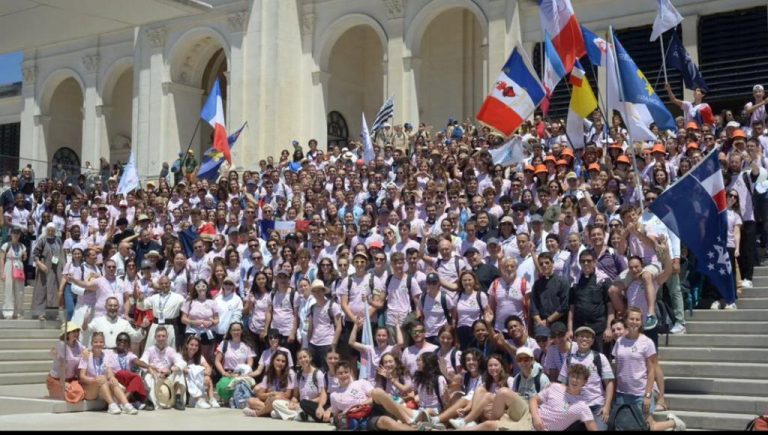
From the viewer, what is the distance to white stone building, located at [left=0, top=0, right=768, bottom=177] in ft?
84.7

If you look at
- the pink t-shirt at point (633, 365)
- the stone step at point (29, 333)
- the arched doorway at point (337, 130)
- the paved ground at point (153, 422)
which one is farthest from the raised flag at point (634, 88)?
the arched doorway at point (337, 130)

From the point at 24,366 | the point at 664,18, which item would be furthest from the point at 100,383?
the point at 664,18

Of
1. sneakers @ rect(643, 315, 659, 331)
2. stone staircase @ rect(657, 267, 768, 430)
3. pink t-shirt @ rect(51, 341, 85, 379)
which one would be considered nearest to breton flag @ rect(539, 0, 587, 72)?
stone staircase @ rect(657, 267, 768, 430)

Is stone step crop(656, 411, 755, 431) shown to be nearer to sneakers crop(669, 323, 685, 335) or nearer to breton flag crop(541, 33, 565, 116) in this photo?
sneakers crop(669, 323, 685, 335)

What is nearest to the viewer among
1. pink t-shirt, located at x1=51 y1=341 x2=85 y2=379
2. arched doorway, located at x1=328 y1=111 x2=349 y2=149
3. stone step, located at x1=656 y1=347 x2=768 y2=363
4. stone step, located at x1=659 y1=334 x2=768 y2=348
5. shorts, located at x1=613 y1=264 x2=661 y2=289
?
shorts, located at x1=613 y1=264 x2=661 y2=289

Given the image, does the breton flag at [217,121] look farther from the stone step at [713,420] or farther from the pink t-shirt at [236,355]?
the stone step at [713,420]

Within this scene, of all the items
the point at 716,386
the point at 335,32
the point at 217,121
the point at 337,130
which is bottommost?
the point at 716,386

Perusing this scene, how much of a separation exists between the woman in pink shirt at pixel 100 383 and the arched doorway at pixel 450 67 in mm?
19171

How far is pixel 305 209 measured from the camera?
1781 cm

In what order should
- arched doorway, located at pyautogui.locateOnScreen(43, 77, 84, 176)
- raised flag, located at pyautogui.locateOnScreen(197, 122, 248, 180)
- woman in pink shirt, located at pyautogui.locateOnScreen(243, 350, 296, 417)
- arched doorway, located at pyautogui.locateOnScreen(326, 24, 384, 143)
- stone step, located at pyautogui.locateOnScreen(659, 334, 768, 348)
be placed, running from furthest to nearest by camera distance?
1. arched doorway, located at pyautogui.locateOnScreen(43, 77, 84, 176)
2. arched doorway, located at pyautogui.locateOnScreen(326, 24, 384, 143)
3. raised flag, located at pyautogui.locateOnScreen(197, 122, 248, 180)
4. woman in pink shirt, located at pyautogui.locateOnScreen(243, 350, 296, 417)
5. stone step, located at pyautogui.locateOnScreen(659, 334, 768, 348)

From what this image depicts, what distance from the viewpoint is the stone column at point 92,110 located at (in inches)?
1455

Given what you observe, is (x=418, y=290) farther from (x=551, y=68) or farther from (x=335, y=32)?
(x=335, y=32)

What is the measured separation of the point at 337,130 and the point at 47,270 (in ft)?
54.8

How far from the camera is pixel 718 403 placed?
37.0 ft
